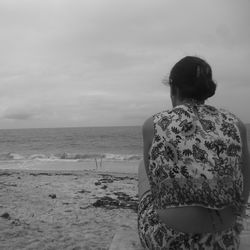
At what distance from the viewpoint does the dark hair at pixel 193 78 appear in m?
1.86

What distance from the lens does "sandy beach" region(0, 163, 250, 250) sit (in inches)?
175

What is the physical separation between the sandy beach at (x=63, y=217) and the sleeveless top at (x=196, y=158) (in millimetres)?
926

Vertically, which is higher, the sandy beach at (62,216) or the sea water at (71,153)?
the sandy beach at (62,216)

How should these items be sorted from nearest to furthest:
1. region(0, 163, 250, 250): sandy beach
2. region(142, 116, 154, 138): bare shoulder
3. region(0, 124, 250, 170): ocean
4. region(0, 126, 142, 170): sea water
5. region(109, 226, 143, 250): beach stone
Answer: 1. region(142, 116, 154, 138): bare shoulder
2. region(109, 226, 143, 250): beach stone
3. region(0, 163, 250, 250): sandy beach
4. region(0, 126, 142, 170): sea water
5. region(0, 124, 250, 170): ocean

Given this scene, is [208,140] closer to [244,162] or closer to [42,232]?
[244,162]

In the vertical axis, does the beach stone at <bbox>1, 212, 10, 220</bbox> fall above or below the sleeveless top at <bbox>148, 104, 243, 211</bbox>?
below

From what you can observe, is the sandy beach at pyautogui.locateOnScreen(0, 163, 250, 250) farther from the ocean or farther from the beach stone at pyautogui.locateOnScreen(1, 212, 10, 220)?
the ocean

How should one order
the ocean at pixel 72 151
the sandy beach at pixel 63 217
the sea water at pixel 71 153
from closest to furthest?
1. the sandy beach at pixel 63 217
2. the sea water at pixel 71 153
3. the ocean at pixel 72 151

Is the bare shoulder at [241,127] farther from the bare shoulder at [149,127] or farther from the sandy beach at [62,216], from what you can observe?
the sandy beach at [62,216]

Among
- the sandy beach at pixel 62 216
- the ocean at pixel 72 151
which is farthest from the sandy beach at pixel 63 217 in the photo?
the ocean at pixel 72 151

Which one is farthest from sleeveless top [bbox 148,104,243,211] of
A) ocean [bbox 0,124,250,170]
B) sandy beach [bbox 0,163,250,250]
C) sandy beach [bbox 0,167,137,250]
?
ocean [bbox 0,124,250,170]

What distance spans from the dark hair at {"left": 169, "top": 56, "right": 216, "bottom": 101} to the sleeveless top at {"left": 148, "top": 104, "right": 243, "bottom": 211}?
8cm

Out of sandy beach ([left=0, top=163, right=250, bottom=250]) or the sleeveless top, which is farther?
sandy beach ([left=0, top=163, right=250, bottom=250])

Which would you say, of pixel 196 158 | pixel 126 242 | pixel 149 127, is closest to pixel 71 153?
pixel 126 242
